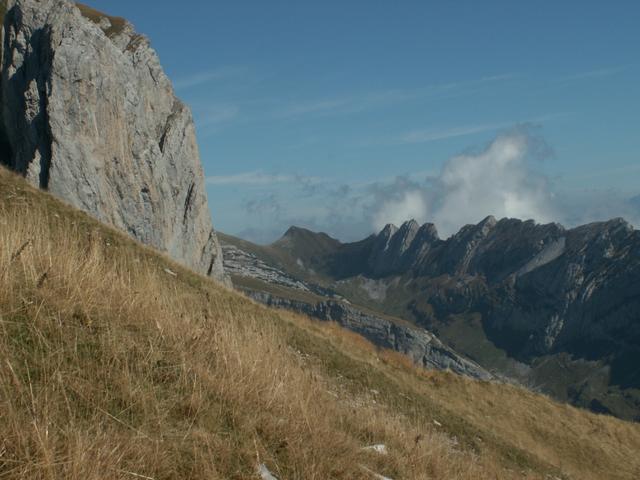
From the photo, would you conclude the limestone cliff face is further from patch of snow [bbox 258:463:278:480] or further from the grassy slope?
patch of snow [bbox 258:463:278:480]

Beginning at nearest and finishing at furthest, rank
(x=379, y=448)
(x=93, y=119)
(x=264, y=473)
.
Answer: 1. (x=264, y=473)
2. (x=379, y=448)
3. (x=93, y=119)

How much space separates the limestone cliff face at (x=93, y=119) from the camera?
6950cm

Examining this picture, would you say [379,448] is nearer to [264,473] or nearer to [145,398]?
[264,473]

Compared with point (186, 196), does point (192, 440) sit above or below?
below

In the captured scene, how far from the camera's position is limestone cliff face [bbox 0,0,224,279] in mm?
69500

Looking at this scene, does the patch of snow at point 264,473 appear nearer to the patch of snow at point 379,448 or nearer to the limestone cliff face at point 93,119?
the patch of snow at point 379,448

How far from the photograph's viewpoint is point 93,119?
77938 mm

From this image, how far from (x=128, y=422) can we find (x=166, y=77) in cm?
11191

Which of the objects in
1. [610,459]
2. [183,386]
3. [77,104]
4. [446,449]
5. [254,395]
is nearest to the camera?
[183,386]

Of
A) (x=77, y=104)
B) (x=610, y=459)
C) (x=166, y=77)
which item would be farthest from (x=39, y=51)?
(x=610, y=459)

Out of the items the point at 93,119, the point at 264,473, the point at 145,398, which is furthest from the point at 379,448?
the point at 93,119

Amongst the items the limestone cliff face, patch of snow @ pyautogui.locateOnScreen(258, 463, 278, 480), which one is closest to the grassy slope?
patch of snow @ pyautogui.locateOnScreen(258, 463, 278, 480)

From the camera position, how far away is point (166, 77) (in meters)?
109

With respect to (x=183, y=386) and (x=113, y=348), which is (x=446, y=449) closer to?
(x=183, y=386)
